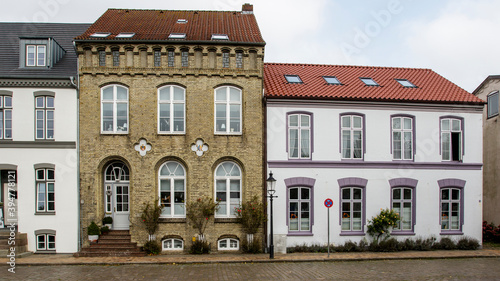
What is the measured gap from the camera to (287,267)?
13562mm

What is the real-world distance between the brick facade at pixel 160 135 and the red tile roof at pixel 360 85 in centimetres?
207

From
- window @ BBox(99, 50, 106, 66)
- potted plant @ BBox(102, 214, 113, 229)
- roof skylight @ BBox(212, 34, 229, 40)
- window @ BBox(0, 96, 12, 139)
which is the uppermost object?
roof skylight @ BBox(212, 34, 229, 40)

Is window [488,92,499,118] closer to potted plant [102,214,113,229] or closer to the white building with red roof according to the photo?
the white building with red roof

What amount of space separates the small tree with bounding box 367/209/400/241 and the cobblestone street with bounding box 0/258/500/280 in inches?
76.0

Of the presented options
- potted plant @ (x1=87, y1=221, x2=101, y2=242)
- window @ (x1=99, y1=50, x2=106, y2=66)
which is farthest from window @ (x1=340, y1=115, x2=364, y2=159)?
potted plant @ (x1=87, y1=221, x2=101, y2=242)

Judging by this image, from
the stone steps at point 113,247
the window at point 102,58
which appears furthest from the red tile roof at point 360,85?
the stone steps at point 113,247

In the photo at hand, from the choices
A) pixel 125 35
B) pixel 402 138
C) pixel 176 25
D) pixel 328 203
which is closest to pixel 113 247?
pixel 328 203

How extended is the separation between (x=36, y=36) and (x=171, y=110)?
7.29m

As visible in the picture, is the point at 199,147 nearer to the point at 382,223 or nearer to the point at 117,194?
the point at 117,194

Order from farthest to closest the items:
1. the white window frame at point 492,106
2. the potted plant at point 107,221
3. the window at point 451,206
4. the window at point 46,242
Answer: the white window frame at point 492,106 → the window at point 451,206 → the potted plant at point 107,221 → the window at point 46,242

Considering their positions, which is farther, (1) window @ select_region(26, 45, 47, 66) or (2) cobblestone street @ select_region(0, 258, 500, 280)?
(1) window @ select_region(26, 45, 47, 66)

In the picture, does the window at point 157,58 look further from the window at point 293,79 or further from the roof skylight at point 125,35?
the window at point 293,79

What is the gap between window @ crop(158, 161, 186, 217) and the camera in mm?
16234

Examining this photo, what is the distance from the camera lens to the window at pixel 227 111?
16.5 metres
